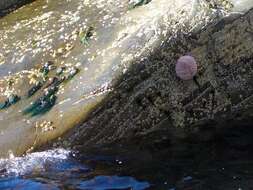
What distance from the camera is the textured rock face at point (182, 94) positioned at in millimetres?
5926

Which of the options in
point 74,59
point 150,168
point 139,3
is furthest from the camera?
point 139,3

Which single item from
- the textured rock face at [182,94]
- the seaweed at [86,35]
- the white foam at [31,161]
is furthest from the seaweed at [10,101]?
the seaweed at [86,35]

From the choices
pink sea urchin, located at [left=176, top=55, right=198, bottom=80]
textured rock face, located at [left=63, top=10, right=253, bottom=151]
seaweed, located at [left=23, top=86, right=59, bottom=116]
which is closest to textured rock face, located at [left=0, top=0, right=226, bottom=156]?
seaweed, located at [left=23, top=86, right=59, bottom=116]

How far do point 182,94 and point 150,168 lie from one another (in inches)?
40.2

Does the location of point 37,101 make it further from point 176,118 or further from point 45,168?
point 176,118

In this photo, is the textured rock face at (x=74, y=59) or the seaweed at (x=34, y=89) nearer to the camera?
the textured rock face at (x=74, y=59)

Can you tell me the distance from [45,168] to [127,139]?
2.87ft

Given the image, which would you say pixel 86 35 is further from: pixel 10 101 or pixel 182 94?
pixel 182 94

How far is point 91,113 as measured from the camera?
231 inches

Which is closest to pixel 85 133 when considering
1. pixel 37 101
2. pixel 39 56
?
pixel 37 101

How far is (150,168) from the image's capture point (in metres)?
5.36

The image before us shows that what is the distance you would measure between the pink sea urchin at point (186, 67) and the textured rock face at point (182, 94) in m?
0.07

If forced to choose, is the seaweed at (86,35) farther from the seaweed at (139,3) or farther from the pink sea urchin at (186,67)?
the pink sea urchin at (186,67)

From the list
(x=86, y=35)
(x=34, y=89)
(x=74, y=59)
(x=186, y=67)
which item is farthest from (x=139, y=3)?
(x=34, y=89)
